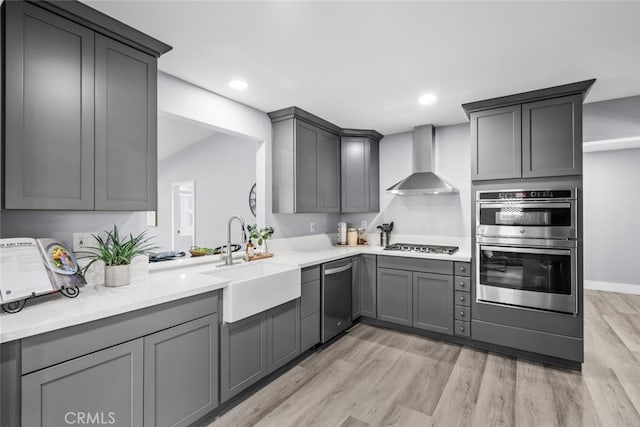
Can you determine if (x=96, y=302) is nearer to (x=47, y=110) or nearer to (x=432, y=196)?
(x=47, y=110)

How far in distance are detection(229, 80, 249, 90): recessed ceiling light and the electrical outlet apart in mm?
1532

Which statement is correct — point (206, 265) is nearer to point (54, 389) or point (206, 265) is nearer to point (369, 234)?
point (54, 389)

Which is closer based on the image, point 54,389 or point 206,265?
point 54,389

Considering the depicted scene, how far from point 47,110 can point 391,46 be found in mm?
1970

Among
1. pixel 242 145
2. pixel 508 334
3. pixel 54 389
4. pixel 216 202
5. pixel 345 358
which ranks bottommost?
pixel 345 358

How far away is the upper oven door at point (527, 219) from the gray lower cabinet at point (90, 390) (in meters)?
2.94

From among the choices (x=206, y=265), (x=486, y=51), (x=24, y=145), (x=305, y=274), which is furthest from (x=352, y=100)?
(x=24, y=145)

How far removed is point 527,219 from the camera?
2760 millimetres

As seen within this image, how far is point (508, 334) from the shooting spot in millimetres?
2824

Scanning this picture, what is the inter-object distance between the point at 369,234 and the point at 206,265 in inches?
92.2

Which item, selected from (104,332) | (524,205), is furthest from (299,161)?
(104,332)

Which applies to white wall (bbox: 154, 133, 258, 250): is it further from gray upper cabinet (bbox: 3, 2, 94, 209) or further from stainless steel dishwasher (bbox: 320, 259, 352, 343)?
gray upper cabinet (bbox: 3, 2, 94, 209)

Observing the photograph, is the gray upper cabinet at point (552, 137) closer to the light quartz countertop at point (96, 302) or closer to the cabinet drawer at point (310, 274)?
the cabinet drawer at point (310, 274)

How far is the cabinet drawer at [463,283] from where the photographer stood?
9.95 feet
